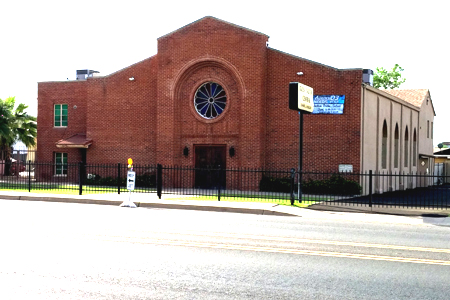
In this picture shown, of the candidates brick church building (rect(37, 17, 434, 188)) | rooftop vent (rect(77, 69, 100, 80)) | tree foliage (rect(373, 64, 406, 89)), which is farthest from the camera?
tree foliage (rect(373, 64, 406, 89))

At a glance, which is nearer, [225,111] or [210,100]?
[225,111]

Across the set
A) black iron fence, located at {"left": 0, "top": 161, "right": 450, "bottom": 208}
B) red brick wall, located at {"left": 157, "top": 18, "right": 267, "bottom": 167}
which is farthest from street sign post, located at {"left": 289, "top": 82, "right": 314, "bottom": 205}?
red brick wall, located at {"left": 157, "top": 18, "right": 267, "bottom": 167}

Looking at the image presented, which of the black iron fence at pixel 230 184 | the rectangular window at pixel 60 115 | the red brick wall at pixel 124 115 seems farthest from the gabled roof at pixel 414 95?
the rectangular window at pixel 60 115

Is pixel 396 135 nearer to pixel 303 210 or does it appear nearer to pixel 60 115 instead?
pixel 303 210

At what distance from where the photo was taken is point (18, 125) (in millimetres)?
39000

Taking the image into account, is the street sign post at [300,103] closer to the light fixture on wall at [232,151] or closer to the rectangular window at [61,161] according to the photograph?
the light fixture on wall at [232,151]

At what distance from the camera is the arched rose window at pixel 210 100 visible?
30.7 m

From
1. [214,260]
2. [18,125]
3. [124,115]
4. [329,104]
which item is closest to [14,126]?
[18,125]

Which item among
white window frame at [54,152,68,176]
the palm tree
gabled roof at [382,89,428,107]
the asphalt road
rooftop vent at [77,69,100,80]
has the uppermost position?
rooftop vent at [77,69,100,80]

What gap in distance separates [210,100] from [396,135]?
13.2 metres

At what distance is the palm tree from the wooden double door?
1239cm

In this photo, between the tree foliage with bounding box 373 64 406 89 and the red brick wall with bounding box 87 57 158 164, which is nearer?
the red brick wall with bounding box 87 57 158 164

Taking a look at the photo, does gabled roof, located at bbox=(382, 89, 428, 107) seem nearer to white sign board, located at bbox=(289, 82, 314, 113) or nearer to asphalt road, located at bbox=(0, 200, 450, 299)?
white sign board, located at bbox=(289, 82, 314, 113)

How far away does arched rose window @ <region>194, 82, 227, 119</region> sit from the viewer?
3067 cm
